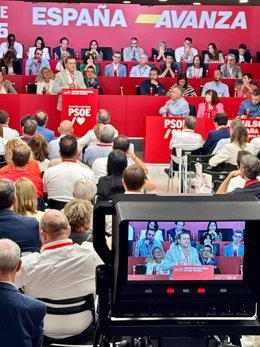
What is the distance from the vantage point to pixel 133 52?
700 inches

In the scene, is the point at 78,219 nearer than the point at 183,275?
No

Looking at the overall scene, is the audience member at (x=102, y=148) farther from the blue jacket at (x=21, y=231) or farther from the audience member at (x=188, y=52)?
the audience member at (x=188, y=52)

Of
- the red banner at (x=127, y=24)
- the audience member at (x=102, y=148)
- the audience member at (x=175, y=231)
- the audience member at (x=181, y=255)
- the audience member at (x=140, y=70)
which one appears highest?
the red banner at (x=127, y=24)

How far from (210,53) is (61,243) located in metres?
13.5

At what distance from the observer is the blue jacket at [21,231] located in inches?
188

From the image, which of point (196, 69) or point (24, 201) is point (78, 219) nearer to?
point (24, 201)

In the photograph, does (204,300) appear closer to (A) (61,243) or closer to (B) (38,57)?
(A) (61,243)

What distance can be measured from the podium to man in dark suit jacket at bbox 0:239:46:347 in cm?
870

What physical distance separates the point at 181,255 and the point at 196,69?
1331cm

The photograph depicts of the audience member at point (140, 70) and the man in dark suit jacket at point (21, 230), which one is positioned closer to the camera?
the man in dark suit jacket at point (21, 230)

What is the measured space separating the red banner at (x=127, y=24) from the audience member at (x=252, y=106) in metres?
7.16

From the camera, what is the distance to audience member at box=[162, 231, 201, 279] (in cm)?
253

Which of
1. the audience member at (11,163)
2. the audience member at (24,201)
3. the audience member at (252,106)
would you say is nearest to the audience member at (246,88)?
the audience member at (252,106)

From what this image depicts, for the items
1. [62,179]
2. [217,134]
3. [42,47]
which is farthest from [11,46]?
[62,179]
